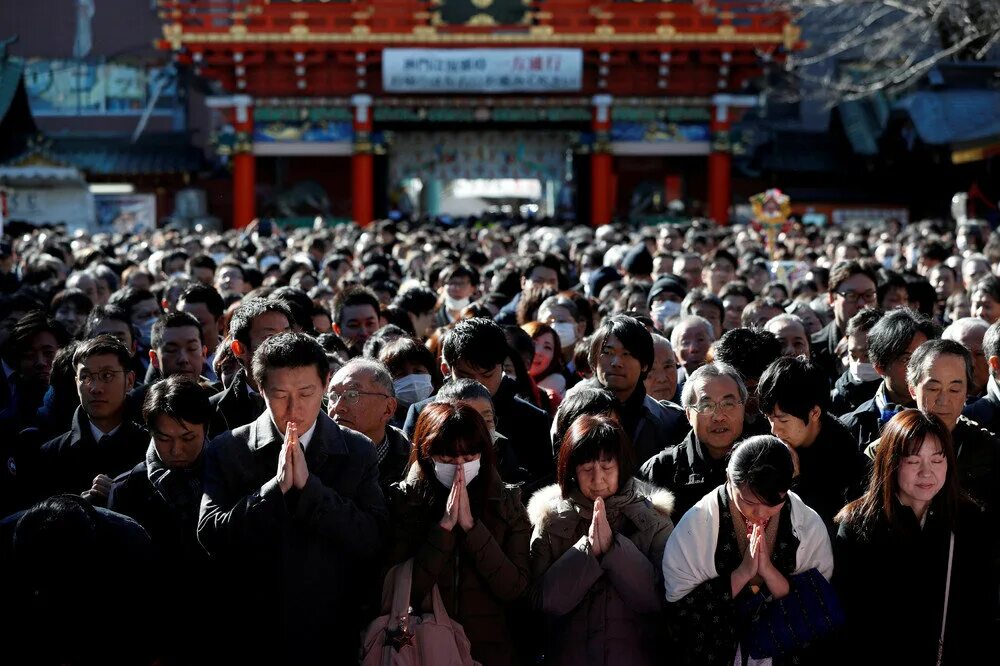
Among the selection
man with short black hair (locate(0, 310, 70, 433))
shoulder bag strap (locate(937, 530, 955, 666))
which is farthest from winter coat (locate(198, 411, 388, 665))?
man with short black hair (locate(0, 310, 70, 433))

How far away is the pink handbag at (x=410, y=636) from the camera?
444 cm

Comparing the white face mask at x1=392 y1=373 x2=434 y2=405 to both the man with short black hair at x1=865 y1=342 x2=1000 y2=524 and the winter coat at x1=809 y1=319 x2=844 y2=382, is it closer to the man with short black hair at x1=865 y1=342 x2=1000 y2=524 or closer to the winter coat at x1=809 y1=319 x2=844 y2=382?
the man with short black hair at x1=865 y1=342 x2=1000 y2=524

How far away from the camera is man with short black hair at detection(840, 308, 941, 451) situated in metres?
5.94

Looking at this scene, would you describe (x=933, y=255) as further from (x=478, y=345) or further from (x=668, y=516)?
(x=668, y=516)

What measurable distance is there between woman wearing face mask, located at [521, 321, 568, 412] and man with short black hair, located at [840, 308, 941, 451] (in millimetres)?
1669

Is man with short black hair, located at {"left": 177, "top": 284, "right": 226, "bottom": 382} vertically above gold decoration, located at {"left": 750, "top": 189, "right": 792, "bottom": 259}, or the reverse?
gold decoration, located at {"left": 750, "top": 189, "right": 792, "bottom": 259}

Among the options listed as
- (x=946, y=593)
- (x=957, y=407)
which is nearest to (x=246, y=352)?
(x=957, y=407)

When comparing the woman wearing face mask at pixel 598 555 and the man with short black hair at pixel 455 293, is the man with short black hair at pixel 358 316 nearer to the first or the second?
the man with short black hair at pixel 455 293

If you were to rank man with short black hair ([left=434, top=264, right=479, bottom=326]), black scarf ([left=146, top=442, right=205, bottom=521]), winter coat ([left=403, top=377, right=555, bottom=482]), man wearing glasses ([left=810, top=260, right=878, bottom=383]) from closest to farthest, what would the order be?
black scarf ([left=146, top=442, right=205, bottom=521])
winter coat ([left=403, top=377, right=555, bottom=482])
man wearing glasses ([left=810, top=260, right=878, bottom=383])
man with short black hair ([left=434, top=264, right=479, bottom=326])

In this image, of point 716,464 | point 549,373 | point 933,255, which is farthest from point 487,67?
point 716,464

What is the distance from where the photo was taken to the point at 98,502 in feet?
16.3

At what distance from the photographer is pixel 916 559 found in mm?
4582

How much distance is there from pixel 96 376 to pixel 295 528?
1.75 metres

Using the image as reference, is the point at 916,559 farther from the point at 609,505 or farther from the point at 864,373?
the point at 864,373
